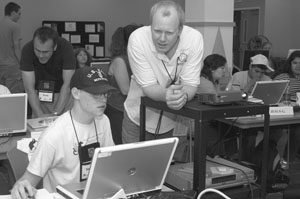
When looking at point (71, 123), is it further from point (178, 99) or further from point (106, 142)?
point (178, 99)

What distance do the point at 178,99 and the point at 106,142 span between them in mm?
527

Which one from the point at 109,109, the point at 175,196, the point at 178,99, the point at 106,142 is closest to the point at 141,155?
the point at 175,196

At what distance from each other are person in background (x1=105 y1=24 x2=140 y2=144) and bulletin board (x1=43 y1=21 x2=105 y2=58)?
14.7 ft

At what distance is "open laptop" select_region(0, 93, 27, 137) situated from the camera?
279cm

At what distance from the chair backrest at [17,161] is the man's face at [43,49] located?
1.21 m

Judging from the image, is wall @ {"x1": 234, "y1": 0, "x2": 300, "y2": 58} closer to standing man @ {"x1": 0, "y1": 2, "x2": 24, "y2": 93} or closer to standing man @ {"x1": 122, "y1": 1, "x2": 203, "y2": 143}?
standing man @ {"x1": 0, "y1": 2, "x2": 24, "y2": 93}

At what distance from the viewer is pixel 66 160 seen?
1988 millimetres

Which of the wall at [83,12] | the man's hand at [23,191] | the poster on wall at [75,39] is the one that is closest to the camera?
the man's hand at [23,191]

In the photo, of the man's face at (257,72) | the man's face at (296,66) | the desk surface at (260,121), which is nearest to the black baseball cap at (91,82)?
the desk surface at (260,121)

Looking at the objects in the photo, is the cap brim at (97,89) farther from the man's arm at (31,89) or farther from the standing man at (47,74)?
the man's arm at (31,89)

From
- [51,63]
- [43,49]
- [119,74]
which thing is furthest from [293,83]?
[43,49]

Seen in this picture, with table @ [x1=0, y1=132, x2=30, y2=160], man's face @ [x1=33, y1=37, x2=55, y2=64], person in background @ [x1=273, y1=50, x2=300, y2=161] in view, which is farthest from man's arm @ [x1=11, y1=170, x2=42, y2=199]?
person in background @ [x1=273, y1=50, x2=300, y2=161]

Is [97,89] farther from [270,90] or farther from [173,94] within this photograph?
[270,90]

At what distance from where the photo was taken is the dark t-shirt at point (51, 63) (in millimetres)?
3371
